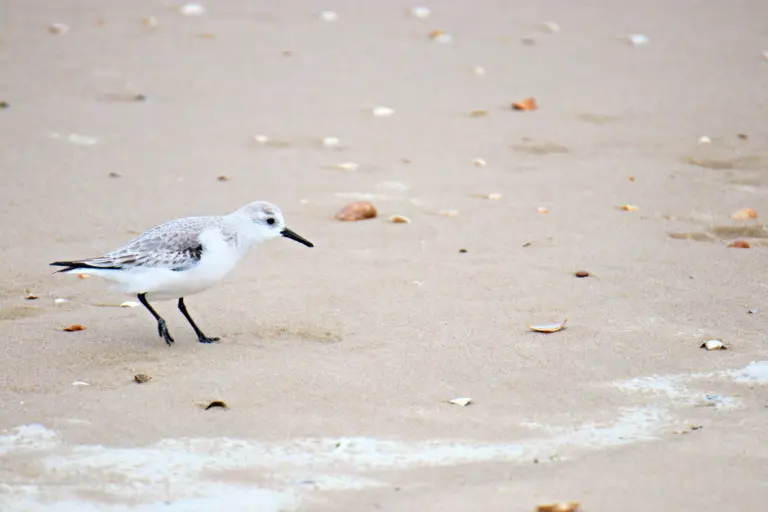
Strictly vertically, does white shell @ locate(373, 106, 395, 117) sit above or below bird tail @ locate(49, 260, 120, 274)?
below

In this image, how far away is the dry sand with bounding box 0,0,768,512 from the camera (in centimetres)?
360

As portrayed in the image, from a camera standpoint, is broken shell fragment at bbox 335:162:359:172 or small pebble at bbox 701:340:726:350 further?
broken shell fragment at bbox 335:162:359:172

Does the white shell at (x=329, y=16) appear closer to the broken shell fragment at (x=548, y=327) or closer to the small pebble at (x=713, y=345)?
the broken shell fragment at (x=548, y=327)

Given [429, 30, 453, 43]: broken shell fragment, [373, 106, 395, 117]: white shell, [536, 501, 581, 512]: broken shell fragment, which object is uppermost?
[536, 501, 581, 512]: broken shell fragment

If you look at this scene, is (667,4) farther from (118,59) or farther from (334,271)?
(334,271)

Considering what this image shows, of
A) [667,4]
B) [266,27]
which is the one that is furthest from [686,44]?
[266,27]

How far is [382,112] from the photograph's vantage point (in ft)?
27.0

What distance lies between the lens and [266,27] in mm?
10617

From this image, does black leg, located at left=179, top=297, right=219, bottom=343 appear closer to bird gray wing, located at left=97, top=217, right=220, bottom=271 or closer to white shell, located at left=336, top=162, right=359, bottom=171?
bird gray wing, located at left=97, top=217, right=220, bottom=271

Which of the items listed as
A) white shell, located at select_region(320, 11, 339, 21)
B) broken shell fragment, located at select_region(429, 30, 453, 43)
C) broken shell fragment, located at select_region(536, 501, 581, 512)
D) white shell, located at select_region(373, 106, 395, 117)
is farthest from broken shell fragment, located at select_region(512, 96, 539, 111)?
broken shell fragment, located at select_region(536, 501, 581, 512)

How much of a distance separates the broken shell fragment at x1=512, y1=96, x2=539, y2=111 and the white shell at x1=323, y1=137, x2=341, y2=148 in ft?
4.78

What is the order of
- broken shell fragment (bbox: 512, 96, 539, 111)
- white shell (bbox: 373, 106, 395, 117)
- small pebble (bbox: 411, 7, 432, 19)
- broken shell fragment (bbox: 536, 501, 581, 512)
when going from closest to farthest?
broken shell fragment (bbox: 536, 501, 581, 512), white shell (bbox: 373, 106, 395, 117), broken shell fragment (bbox: 512, 96, 539, 111), small pebble (bbox: 411, 7, 432, 19)

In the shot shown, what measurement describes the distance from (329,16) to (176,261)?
6.69 meters

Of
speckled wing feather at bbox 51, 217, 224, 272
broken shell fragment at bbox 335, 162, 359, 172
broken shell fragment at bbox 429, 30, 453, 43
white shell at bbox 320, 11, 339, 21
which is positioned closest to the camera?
speckled wing feather at bbox 51, 217, 224, 272
